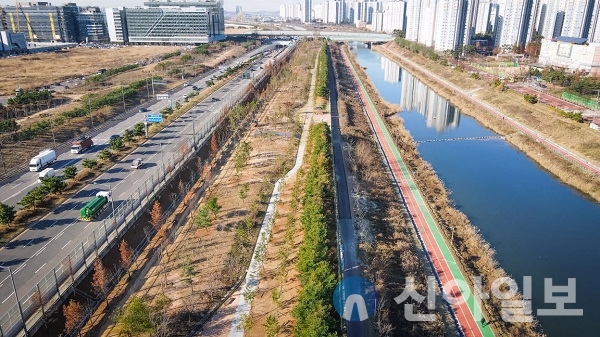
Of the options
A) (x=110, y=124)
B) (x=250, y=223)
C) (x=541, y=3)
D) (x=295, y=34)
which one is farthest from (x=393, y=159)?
(x=295, y=34)

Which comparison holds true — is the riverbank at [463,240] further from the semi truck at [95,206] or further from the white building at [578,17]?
the white building at [578,17]

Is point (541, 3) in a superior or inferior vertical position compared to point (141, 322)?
superior

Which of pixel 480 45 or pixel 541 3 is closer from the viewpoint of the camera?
pixel 541 3

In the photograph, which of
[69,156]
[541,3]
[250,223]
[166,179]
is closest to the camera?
[250,223]

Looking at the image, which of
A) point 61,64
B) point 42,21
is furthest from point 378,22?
point 61,64

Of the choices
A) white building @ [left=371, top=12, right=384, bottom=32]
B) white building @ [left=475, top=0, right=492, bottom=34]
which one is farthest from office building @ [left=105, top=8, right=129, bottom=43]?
white building @ [left=371, top=12, right=384, bottom=32]

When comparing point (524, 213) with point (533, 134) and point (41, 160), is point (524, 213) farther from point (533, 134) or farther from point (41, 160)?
point (41, 160)

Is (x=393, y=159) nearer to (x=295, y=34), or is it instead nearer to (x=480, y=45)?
(x=480, y=45)

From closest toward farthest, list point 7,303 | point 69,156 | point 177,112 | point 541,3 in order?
point 7,303 < point 69,156 < point 177,112 < point 541,3
